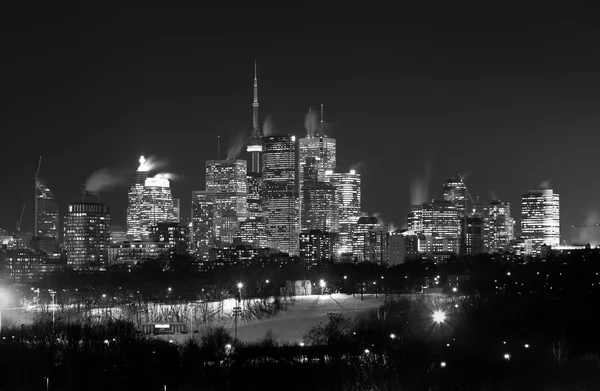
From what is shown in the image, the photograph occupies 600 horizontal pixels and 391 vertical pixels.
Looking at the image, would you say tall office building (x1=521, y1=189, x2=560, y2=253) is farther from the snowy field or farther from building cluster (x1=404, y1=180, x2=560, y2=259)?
the snowy field

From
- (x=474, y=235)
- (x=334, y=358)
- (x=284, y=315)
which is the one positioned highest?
(x=474, y=235)

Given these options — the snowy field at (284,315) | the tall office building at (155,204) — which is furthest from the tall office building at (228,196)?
the snowy field at (284,315)

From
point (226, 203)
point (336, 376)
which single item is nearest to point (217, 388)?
point (336, 376)

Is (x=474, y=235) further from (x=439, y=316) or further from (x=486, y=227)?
(x=439, y=316)

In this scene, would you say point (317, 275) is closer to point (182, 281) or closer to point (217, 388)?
point (182, 281)

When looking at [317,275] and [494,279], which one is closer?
[494,279]

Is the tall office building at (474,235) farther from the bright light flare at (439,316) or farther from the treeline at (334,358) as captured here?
the treeline at (334,358)

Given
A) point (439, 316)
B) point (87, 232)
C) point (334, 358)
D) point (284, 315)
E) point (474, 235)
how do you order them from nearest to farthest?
point (334, 358) < point (439, 316) < point (284, 315) < point (87, 232) < point (474, 235)

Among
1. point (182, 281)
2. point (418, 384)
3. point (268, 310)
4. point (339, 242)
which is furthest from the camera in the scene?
point (339, 242)

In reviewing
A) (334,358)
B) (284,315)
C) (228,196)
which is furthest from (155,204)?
(334,358)
